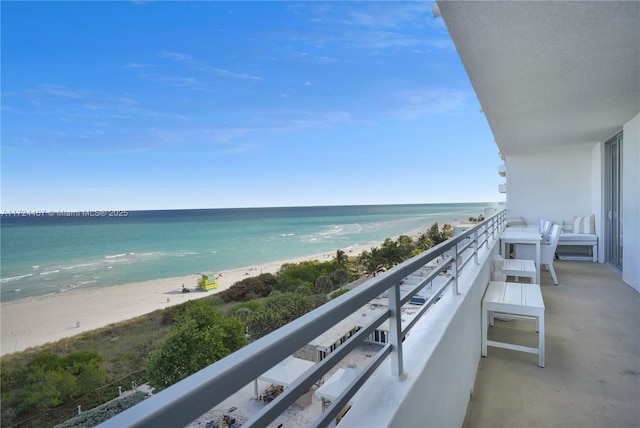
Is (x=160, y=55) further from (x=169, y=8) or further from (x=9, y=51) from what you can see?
(x=169, y=8)

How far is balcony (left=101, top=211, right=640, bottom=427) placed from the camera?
52cm

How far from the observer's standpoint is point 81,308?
803 inches

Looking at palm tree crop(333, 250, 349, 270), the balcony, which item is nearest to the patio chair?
the balcony

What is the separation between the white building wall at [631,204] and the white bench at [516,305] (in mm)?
3009

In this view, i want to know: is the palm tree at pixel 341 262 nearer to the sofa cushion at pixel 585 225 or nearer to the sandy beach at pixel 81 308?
the sandy beach at pixel 81 308

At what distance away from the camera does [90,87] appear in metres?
33.5

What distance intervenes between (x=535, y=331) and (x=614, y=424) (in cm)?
146

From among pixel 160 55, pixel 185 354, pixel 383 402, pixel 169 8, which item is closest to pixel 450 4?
pixel 383 402

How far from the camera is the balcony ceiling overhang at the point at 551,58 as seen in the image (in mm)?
2324

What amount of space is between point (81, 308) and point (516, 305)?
989 inches

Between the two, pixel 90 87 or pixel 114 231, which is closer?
pixel 90 87

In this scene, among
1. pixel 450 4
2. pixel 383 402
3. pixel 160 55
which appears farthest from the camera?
pixel 160 55

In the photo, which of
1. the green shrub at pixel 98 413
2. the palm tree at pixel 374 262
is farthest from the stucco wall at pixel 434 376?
the palm tree at pixel 374 262

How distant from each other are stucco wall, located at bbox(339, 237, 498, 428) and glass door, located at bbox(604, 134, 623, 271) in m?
5.33
